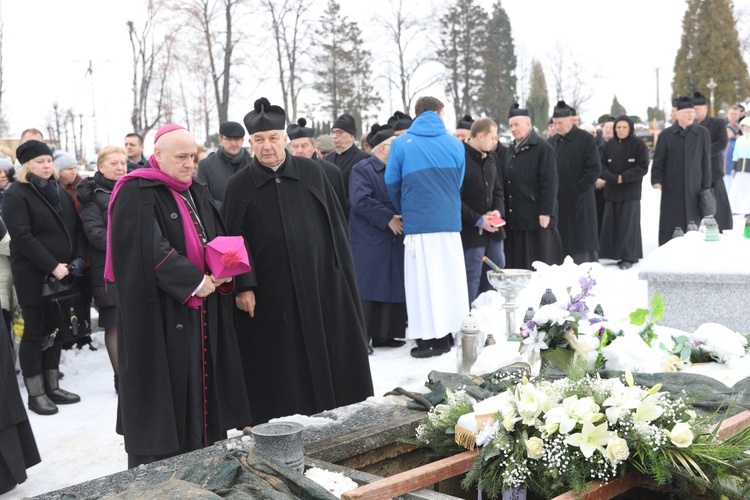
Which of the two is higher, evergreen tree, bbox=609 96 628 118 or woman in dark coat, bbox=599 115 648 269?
evergreen tree, bbox=609 96 628 118

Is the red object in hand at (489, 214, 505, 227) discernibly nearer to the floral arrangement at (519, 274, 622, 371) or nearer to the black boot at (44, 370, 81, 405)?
the floral arrangement at (519, 274, 622, 371)

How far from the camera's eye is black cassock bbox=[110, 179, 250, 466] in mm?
4039

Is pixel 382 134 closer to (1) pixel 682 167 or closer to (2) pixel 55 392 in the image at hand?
(2) pixel 55 392

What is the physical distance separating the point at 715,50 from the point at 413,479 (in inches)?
1971

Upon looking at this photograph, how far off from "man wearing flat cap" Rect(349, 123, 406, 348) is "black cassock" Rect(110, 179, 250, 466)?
10.4ft

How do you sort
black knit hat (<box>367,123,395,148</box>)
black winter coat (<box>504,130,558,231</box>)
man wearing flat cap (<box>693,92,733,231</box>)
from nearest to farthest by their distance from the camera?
black knit hat (<box>367,123,395,148</box>) < black winter coat (<box>504,130,558,231</box>) < man wearing flat cap (<box>693,92,733,231</box>)

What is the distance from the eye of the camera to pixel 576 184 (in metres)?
10.2

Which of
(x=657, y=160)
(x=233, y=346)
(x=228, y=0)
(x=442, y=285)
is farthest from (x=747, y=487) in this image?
(x=228, y=0)

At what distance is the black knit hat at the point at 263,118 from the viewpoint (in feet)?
16.0

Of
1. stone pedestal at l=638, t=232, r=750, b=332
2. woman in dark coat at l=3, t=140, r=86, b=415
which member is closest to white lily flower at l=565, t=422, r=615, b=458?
stone pedestal at l=638, t=232, r=750, b=332

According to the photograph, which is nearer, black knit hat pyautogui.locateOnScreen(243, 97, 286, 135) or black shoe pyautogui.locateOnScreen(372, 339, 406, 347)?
black knit hat pyautogui.locateOnScreen(243, 97, 286, 135)

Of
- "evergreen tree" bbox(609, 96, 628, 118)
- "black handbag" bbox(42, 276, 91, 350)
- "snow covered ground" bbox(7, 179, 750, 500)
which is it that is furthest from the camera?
"evergreen tree" bbox(609, 96, 628, 118)

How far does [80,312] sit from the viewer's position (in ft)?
20.5

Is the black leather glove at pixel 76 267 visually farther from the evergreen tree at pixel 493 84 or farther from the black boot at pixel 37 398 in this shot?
the evergreen tree at pixel 493 84
